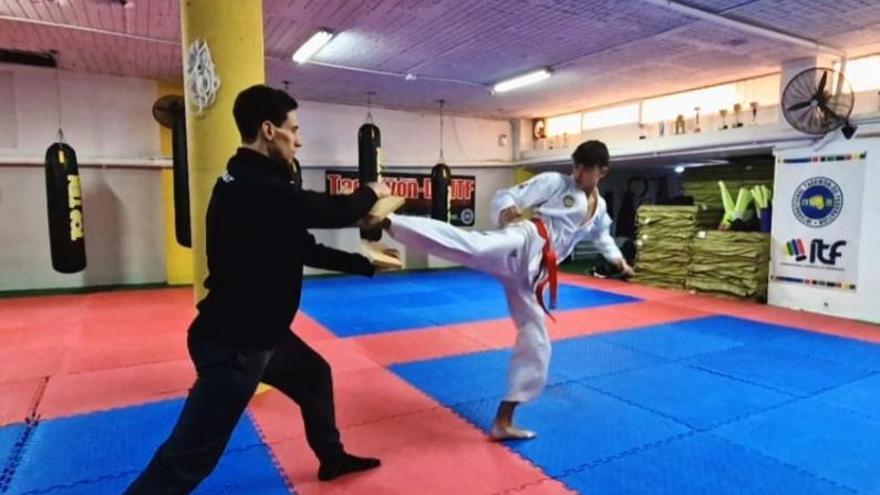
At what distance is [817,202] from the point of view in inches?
258

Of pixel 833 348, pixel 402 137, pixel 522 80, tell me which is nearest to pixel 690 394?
pixel 833 348

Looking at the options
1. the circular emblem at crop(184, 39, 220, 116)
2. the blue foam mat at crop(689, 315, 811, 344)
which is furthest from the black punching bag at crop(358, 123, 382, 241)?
the blue foam mat at crop(689, 315, 811, 344)

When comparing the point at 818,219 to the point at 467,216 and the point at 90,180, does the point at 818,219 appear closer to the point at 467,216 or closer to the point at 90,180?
the point at 467,216

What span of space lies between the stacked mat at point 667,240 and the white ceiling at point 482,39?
1965 millimetres

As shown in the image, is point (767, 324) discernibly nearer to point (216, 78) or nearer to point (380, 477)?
point (380, 477)

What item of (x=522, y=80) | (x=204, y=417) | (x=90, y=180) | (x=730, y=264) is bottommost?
(x=730, y=264)

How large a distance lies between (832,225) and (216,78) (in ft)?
22.8

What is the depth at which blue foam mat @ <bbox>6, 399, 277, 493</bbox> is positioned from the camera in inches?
100

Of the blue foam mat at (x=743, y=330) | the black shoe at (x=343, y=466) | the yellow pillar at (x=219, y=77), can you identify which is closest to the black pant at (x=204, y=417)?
the black shoe at (x=343, y=466)

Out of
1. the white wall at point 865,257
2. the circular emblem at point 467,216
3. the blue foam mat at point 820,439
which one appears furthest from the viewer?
the circular emblem at point 467,216

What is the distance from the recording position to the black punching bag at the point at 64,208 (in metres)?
6.37

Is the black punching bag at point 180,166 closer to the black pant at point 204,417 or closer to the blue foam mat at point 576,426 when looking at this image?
the blue foam mat at point 576,426

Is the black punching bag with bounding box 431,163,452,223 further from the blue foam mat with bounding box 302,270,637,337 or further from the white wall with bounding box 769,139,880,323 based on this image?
the white wall with bounding box 769,139,880,323

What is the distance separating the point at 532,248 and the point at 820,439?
197cm
